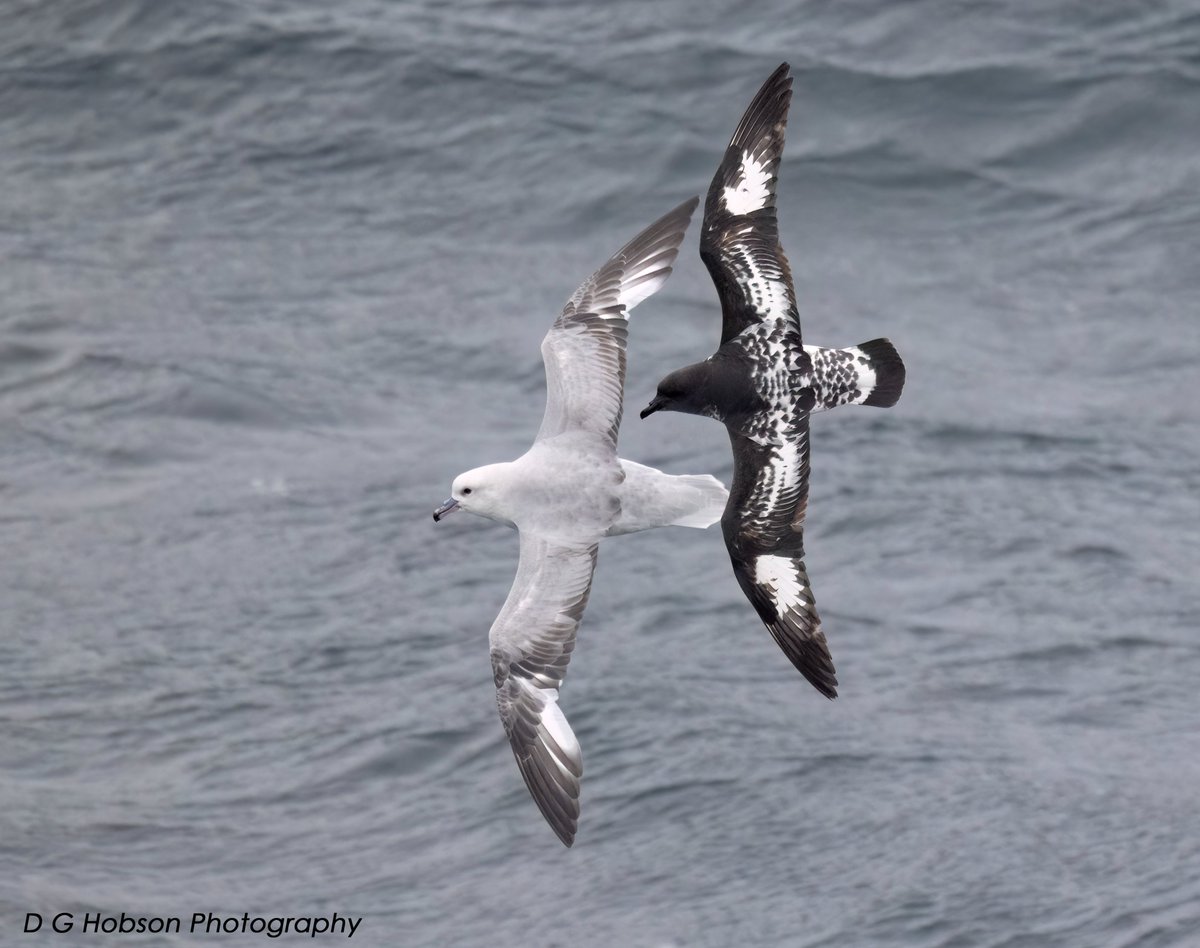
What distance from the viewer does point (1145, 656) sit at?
1703 cm

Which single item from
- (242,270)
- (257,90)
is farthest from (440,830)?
(257,90)

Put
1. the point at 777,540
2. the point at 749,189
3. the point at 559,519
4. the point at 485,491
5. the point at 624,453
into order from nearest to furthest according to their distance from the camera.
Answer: the point at 777,540
the point at 559,519
the point at 485,491
the point at 749,189
the point at 624,453

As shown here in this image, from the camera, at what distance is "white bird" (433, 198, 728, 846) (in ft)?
35.7

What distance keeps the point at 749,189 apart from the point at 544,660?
2.69 m

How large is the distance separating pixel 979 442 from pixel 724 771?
13.9 ft

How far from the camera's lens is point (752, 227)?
1136 centimetres

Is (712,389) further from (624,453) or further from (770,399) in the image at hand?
(624,453)

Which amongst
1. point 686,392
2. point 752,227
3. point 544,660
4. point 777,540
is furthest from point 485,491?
point 752,227

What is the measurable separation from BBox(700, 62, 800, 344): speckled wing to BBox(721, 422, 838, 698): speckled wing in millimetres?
692

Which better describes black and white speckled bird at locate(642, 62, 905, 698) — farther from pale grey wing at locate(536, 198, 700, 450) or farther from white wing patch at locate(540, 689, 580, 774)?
white wing patch at locate(540, 689, 580, 774)

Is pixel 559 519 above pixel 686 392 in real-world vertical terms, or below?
below

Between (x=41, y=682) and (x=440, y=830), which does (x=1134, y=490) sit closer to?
(x=440, y=830)

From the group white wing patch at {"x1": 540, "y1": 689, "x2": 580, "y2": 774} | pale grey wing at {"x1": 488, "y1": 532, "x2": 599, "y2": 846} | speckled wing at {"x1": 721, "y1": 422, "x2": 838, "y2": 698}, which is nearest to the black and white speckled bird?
speckled wing at {"x1": 721, "y1": 422, "x2": 838, "y2": 698}

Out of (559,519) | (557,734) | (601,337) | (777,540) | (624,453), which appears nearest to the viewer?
(777,540)
